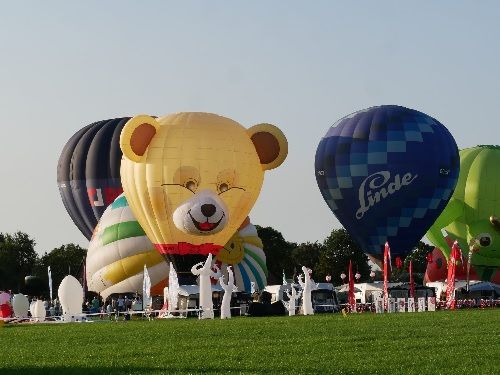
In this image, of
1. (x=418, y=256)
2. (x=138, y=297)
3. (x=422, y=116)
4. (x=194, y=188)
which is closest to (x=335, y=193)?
(x=422, y=116)

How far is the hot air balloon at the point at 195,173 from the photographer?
1563 inches

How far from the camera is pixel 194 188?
39.7m

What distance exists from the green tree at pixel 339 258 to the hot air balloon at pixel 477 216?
143 feet

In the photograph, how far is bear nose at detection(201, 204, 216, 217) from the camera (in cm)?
3897

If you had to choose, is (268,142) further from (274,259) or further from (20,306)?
(274,259)

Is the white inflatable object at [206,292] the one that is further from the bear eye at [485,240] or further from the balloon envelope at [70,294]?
the bear eye at [485,240]

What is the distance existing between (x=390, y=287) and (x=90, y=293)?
44.7 ft

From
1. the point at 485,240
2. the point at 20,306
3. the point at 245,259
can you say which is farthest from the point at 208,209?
the point at 485,240

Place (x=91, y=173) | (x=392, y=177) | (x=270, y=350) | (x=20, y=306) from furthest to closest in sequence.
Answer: (x=91, y=173), (x=392, y=177), (x=20, y=306), (x=270, y=350)

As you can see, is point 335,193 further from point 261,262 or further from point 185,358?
point 185,358

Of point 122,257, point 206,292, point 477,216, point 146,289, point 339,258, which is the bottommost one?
point 206,292

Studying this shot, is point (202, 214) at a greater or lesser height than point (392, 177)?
lesser

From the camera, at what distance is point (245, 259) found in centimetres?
5125

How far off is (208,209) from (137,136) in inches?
144
